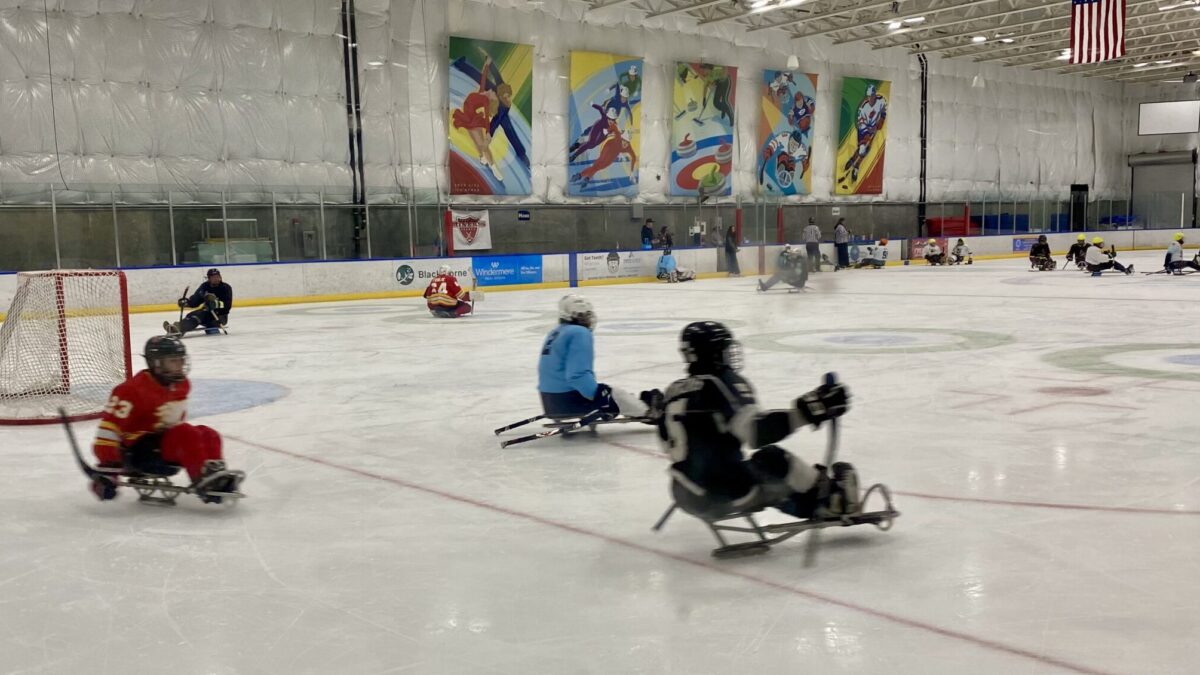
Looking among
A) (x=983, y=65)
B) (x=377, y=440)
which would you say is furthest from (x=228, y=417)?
(x=983, y=65)

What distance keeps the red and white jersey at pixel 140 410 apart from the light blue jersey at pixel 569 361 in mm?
2330

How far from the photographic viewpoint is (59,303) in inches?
346

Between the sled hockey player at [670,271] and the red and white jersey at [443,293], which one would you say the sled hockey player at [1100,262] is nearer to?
the sled hockey player at [670,271]

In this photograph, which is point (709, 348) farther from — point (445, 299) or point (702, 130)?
point (702, 130)

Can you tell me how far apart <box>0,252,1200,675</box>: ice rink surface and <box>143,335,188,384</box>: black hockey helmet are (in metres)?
0.71

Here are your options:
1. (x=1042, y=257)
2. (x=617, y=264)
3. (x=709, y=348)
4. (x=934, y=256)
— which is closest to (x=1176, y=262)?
(x=1042, y=257)

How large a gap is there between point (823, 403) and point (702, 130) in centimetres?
2893

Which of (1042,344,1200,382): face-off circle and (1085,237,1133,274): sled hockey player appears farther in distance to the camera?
(1085,237,1133,274): sled hockey player

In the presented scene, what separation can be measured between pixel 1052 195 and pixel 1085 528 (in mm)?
44023

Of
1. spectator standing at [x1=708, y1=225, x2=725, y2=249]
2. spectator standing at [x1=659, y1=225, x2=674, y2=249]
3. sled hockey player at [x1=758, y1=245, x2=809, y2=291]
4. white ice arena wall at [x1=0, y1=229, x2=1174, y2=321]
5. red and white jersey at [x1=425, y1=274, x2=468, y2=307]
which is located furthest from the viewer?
spectator standing at [x1=708, y1=225, x2=725, y2=249]

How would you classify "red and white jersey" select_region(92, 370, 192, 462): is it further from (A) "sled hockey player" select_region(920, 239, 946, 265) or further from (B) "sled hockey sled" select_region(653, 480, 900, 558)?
(A) "sled hockey player" select_region(920, 239, 946, 265)

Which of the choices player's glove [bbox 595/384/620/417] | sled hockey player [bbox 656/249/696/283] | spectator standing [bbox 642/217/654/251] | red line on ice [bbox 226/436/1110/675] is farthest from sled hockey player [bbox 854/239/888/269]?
red line on ice [bbox 226/436/1110/675]

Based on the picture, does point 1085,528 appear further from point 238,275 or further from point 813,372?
point 238,275

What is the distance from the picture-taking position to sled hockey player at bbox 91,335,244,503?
199 inches
